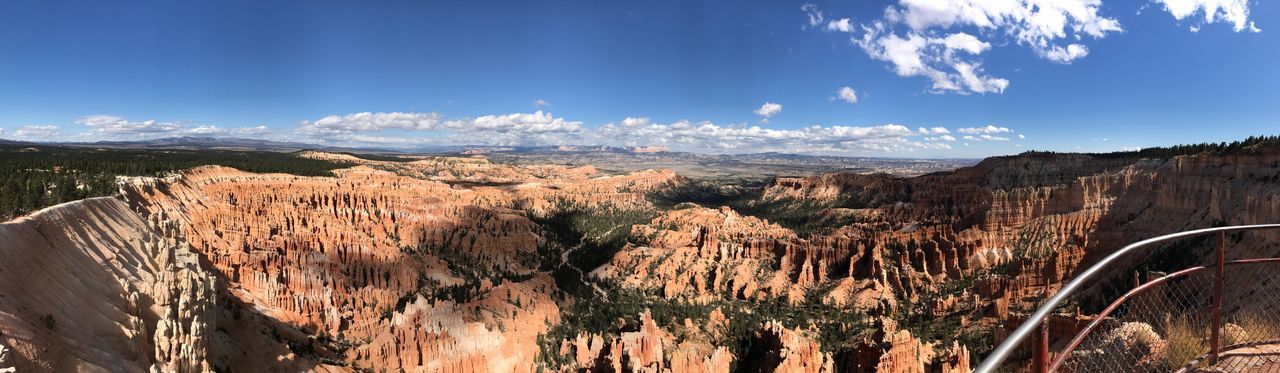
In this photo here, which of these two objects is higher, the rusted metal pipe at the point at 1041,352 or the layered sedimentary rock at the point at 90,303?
the rusted metal pipe at the point at 1041,352

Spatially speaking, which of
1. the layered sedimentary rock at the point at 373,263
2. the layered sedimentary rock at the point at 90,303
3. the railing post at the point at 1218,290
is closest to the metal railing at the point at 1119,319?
the railing post at the point at 1218,290

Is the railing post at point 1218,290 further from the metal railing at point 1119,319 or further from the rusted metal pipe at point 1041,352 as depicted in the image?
the rusted metal pipe at point 1041,352

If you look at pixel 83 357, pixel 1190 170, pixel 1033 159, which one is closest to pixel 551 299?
pixel 83 357

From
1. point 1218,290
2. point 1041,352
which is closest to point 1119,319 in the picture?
point 1218,290

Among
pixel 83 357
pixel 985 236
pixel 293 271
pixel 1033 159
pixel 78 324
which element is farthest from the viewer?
pixel 1033 159

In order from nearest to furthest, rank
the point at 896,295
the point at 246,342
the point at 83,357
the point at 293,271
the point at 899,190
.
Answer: the point at 83,357
the point at 246,342
the point at 293,271
the point at 896,295
the point at 899,190

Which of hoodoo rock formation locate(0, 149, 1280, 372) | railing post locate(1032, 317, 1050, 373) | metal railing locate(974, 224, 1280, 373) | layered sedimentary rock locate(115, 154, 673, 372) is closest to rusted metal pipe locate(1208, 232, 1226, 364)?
metal railing locate(974, 224, 1280, 373)

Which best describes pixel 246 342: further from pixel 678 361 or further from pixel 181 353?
pixel 678 361

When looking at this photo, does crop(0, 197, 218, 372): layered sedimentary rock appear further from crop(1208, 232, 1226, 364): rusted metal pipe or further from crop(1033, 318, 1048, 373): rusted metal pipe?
crop(1208, 232, 1226, 364): rusted metal pipe
